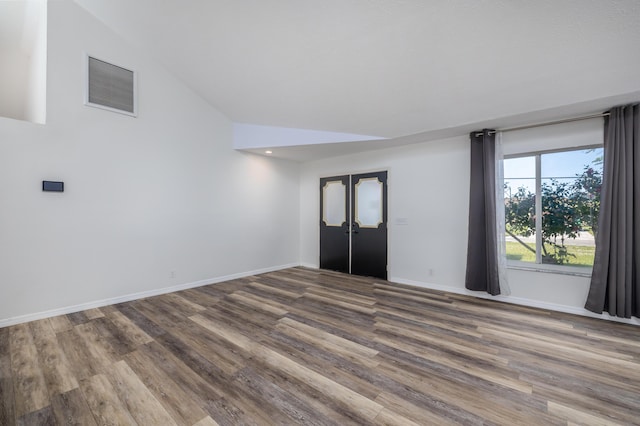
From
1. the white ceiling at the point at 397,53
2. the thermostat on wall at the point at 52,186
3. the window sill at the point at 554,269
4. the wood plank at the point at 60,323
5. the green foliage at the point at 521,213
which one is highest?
the white ceiling at the point at 397,53

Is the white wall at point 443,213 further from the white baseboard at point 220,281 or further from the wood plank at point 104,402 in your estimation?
the wood plank at point 104,402

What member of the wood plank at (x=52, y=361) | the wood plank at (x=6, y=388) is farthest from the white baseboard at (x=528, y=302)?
the wood plank at (x=6, y=388)

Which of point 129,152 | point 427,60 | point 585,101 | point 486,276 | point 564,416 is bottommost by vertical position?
point 564,416

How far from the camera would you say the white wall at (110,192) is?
3.01 metres

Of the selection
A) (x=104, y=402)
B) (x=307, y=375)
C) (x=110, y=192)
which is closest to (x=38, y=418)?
(x=104, y=402)

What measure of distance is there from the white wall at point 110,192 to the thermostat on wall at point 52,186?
0.06 m

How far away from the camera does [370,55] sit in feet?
8.79

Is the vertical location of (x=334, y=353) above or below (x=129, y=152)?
below

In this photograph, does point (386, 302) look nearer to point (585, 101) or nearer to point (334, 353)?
point (334, 353)

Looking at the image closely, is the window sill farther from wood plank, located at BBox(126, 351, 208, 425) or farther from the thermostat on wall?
the thermostat on wall

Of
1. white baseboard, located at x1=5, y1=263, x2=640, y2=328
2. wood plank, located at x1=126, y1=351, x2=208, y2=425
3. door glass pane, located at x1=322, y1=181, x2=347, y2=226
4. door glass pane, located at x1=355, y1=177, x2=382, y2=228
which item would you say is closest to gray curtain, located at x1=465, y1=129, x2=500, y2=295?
white baseboard, located at x1=5, y1=263, x2=640, y2=328

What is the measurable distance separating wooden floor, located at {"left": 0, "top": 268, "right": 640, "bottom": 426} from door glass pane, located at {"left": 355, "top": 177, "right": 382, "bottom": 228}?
205cm

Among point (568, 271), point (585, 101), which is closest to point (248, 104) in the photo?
point (585, 101)

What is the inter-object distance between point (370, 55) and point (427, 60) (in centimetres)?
57
